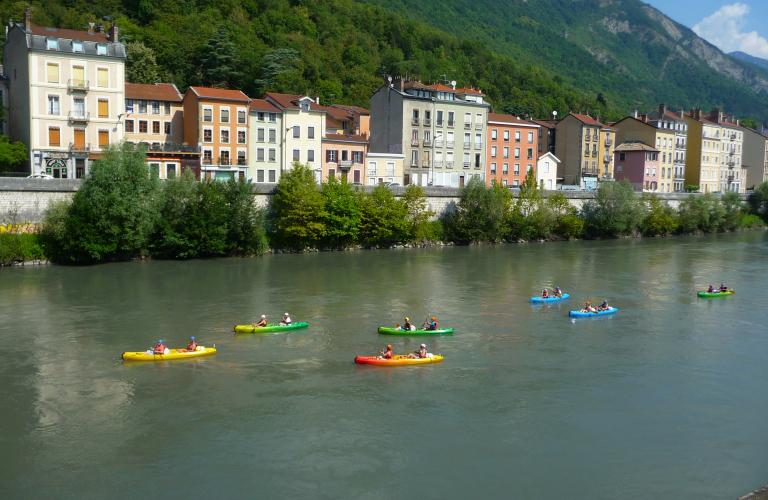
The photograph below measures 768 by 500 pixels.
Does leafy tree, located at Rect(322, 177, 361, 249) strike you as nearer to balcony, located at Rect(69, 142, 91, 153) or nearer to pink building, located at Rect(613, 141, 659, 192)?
balcony, located at Rect(69, 142, 91, 153)

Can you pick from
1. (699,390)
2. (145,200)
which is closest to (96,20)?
(145,200)

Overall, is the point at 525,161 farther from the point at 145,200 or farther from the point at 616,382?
the point at 616,382

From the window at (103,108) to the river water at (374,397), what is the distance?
21.0 metres

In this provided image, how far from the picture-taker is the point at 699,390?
20.7m

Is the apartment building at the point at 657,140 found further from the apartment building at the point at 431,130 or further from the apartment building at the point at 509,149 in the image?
the apartment building at the point at 431,130

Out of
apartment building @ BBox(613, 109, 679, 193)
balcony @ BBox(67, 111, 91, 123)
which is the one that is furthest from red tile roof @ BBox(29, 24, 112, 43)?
apartment building @ BBox(613, 109, 679, 193)

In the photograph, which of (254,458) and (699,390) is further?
(699,390)

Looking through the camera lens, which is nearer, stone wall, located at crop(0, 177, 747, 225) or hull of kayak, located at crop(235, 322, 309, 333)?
hull of kayak, located at crop(235, 322, 309, 333)

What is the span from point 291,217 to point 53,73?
851 inches

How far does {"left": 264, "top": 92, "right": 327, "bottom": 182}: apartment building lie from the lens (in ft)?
205

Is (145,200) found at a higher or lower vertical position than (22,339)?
higher

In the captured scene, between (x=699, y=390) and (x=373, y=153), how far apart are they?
5042 centimetres

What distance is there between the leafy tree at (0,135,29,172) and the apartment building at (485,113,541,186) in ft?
153

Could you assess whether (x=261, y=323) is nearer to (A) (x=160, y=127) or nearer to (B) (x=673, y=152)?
(A) (x=160, y=127)
